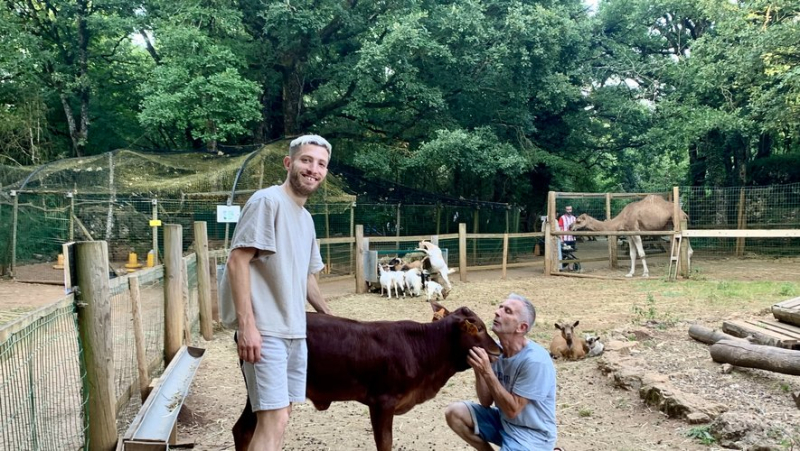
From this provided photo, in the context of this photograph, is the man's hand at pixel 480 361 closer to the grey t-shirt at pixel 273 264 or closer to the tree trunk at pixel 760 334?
the grey t-shirt at pixel 273 264

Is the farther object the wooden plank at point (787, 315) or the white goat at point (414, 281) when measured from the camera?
the white goat at point (414, 281)

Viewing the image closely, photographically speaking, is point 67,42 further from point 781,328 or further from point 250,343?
point 781,328

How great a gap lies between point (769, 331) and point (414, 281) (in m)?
6.29

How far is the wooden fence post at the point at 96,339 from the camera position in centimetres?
282

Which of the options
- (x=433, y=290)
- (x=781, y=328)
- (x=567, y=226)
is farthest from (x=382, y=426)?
(x=567, y=226)

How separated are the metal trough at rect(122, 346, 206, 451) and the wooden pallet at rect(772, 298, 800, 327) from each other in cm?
618

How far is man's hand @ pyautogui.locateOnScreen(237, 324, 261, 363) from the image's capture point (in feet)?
8.20

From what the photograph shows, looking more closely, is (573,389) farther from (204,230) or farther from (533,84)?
(533,84)

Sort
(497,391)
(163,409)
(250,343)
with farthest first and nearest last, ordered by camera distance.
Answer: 1. (163,409)
2. (497,391)
3. (250,343)

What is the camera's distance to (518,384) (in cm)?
292

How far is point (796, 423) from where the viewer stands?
155 inches

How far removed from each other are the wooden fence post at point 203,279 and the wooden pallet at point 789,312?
22.1ft

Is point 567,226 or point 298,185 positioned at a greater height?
point 298,185

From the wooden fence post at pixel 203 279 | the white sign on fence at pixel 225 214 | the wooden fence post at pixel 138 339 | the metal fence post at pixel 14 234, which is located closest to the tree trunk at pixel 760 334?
the wooden fence post at pixel 138 339
